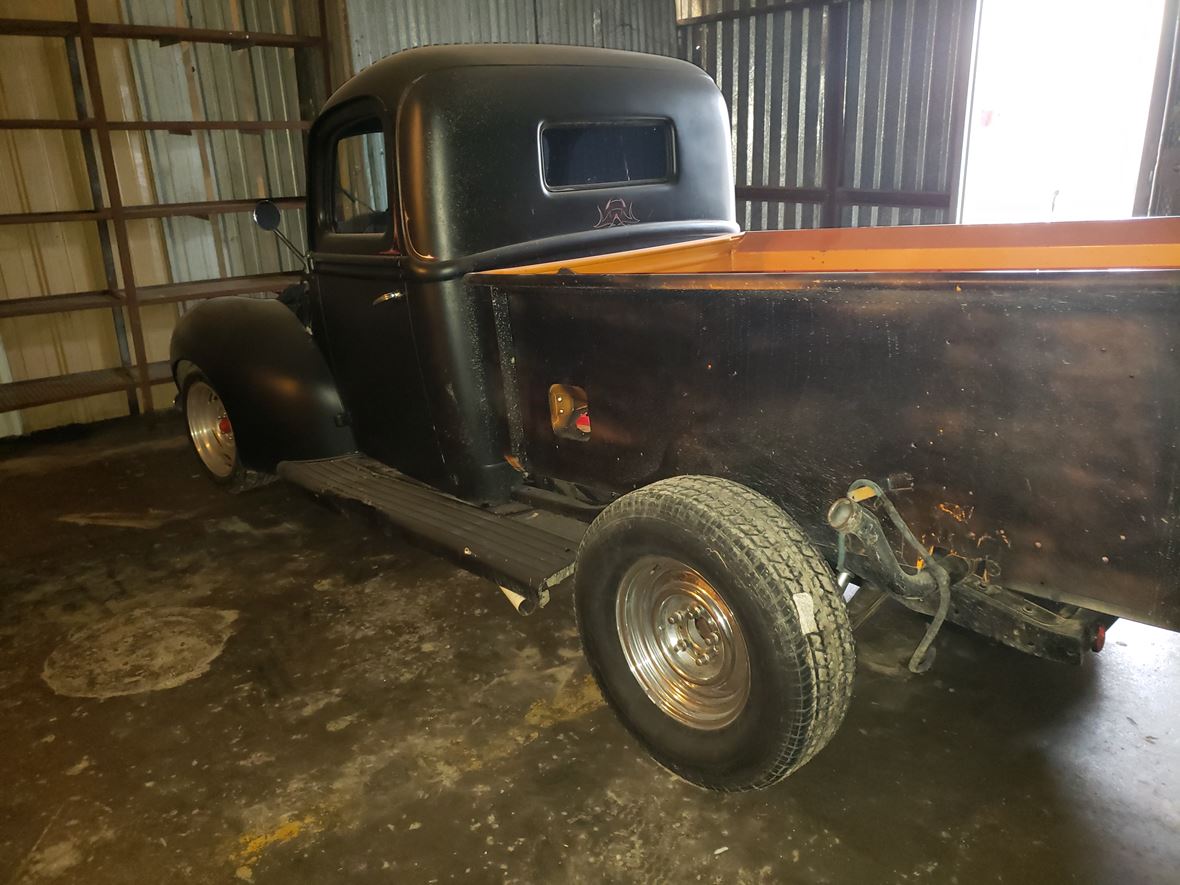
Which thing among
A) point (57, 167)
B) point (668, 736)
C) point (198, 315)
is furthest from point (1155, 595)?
point (57, 167)

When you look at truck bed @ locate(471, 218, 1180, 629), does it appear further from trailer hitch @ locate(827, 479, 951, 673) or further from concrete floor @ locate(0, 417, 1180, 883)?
concrete floor @ locate(0, 417, 1180, 883)

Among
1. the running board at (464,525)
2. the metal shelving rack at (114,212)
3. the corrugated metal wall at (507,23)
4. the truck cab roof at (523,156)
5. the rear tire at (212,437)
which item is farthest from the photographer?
the corrugated metal wall at (507,23)

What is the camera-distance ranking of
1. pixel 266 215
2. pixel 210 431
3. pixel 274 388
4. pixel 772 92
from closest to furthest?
1. pixel 266 215
2. pixel 274 388
3. pixel 210 431
4. pixel 772 92

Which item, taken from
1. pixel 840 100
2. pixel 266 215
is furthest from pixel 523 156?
pixel 840 100

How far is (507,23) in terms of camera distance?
281 inches

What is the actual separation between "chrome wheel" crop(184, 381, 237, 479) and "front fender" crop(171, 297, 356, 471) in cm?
60

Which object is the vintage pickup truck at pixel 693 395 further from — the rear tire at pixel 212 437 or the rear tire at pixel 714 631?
the rear tire at pixel 212 437

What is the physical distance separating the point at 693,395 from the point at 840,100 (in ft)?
17.6

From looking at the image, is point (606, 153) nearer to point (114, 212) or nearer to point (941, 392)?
point (941, 392)

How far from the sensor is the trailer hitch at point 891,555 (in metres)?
1.83

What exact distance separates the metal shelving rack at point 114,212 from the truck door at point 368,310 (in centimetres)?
317

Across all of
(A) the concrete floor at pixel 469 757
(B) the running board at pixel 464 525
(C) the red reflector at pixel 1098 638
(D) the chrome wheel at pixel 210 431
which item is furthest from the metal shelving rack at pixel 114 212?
(C) the red reflector at pixel 1098 638

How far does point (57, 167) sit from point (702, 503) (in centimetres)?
631

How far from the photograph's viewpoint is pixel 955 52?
5867 mm
